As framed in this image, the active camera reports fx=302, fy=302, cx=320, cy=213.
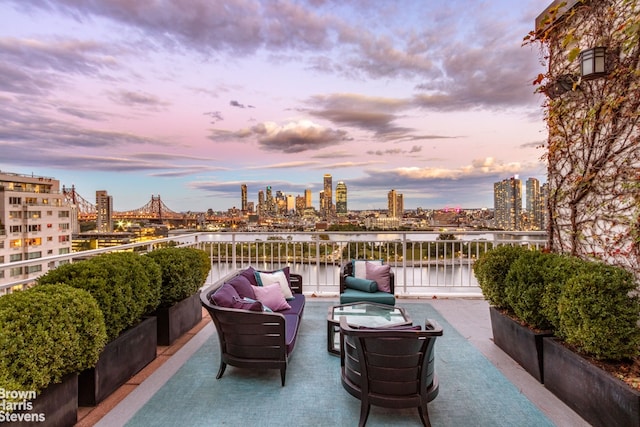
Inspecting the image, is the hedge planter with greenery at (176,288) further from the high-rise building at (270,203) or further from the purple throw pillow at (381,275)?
the high-rise building at (270,203)

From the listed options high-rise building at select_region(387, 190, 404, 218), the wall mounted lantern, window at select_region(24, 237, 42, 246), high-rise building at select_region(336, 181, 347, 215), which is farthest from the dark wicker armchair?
window at select_region(24, 237, 42, 246)

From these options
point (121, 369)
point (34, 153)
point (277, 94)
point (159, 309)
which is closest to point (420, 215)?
point (277, 94)

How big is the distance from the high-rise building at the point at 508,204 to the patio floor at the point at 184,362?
2216mm

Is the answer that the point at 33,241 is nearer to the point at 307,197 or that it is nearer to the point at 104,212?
the point at 104,212

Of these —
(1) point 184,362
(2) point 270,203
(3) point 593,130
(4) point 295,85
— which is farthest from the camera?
(2) point 270,203

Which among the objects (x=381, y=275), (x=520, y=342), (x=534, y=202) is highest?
(x=534, y=202)

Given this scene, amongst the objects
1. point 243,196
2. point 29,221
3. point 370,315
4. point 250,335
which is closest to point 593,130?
point 370,315

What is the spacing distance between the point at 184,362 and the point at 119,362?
2.31 ft

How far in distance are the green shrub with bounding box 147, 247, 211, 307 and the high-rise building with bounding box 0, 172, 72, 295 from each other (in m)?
11.7

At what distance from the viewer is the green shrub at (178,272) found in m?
3.65

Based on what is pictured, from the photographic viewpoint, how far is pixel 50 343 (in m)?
1.86

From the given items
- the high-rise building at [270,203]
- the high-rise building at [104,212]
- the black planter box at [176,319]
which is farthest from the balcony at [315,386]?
the high-rise building at [104,212]

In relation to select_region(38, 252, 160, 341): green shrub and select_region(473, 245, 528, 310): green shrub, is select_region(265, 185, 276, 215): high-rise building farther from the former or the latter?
select_region(473, 245, 528, 310): green shrub

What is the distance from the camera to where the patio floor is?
2.33m
